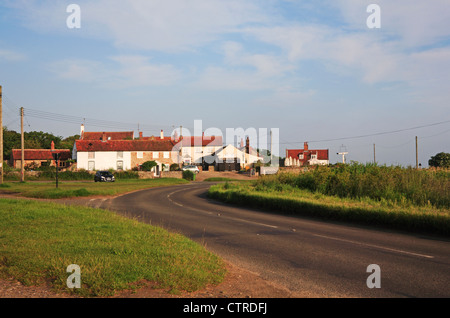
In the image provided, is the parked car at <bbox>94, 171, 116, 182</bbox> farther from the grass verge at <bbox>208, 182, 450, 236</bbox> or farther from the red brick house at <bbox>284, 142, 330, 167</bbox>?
the red brick house at <bbox>284, 142, 330, 167</bbox>

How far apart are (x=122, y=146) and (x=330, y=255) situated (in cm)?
7508

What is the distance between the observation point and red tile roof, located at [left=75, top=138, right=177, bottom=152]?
78688 mm

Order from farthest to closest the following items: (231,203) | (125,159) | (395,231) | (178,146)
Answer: (178,146) < (125,159) < (231,203) < (395,231)

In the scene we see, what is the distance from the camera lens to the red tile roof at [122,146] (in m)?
78.7

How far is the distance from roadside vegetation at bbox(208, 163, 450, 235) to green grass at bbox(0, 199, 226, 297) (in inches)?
334

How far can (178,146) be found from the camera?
84.9 m

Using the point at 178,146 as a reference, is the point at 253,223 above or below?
below

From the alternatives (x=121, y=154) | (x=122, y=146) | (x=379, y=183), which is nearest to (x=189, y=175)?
(x=121, y=154)

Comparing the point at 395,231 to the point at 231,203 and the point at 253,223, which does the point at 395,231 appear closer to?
the point at 253,223

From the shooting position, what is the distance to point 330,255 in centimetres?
928

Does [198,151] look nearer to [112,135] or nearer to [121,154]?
[121,154]

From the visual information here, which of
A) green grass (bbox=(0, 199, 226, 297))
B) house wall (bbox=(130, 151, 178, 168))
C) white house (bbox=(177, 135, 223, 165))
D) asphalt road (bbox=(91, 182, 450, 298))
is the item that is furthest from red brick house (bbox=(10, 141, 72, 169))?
green grass (bbox=(0, 199, 226, 297))
